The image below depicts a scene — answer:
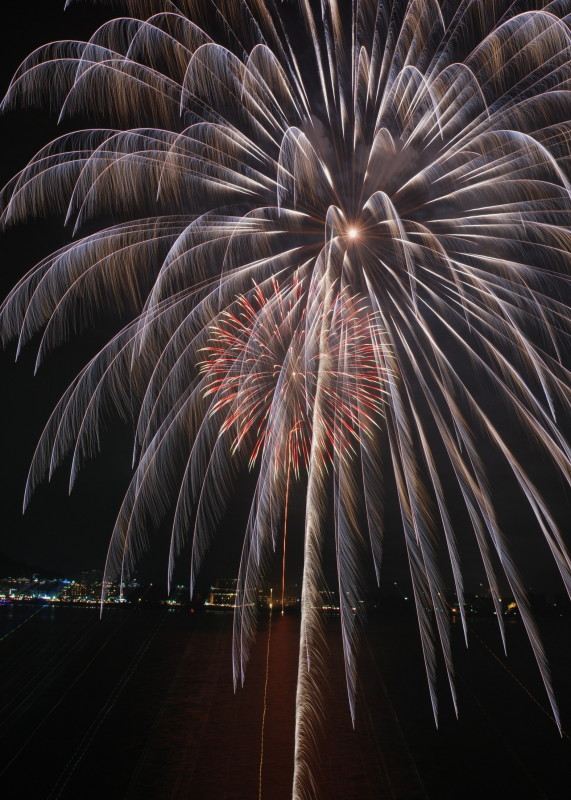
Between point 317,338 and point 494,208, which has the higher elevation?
point 494,208

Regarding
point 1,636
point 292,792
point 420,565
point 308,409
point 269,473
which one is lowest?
point 292,792

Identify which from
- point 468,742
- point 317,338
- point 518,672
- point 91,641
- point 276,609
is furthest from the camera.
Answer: point 276,609

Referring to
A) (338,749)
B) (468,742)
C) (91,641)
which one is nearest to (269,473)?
(338,749)

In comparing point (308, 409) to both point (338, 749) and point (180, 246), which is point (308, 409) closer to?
point (180, 246)

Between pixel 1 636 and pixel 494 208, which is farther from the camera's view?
pixel 1 636

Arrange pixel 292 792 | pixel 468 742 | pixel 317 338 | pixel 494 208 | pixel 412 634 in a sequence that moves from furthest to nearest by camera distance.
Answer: pixel 412 634
pixel 468 742
pixel 292 792
pixel 317 338
pixel 494 208

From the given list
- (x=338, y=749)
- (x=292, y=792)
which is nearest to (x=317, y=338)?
(x=292, y=792)
